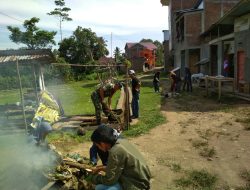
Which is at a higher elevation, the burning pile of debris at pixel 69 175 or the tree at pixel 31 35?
the tree at pixel 31 35

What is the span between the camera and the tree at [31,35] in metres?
39.8

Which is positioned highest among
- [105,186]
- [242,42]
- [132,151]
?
[242,42]

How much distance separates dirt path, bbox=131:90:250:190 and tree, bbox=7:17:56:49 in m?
31.3

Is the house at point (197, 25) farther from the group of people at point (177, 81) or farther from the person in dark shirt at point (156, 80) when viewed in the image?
the person in dark shirt at point (156, 80)

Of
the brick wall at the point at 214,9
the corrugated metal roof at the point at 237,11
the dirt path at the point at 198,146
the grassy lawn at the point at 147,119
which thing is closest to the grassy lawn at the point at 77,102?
the grassy lawn at the point at 147,119

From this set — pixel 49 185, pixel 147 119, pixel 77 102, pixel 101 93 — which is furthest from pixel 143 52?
pixel 49 185

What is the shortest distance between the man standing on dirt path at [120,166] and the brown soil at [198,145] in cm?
181

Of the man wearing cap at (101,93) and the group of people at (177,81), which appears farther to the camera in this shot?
the group of people at (177,81)

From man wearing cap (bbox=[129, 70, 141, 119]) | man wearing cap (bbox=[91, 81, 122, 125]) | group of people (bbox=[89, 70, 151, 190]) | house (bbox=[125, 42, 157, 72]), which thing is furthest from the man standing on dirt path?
house (bbox=[125, 42, 157, 72])

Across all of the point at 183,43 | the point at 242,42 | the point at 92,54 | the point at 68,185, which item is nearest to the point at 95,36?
the point at 92,54

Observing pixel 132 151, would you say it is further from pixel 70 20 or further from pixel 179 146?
pixel 70 20

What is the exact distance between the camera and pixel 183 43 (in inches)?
1266

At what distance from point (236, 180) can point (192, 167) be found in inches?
37.4

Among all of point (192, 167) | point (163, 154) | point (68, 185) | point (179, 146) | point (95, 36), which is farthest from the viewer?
point (95, 36)
